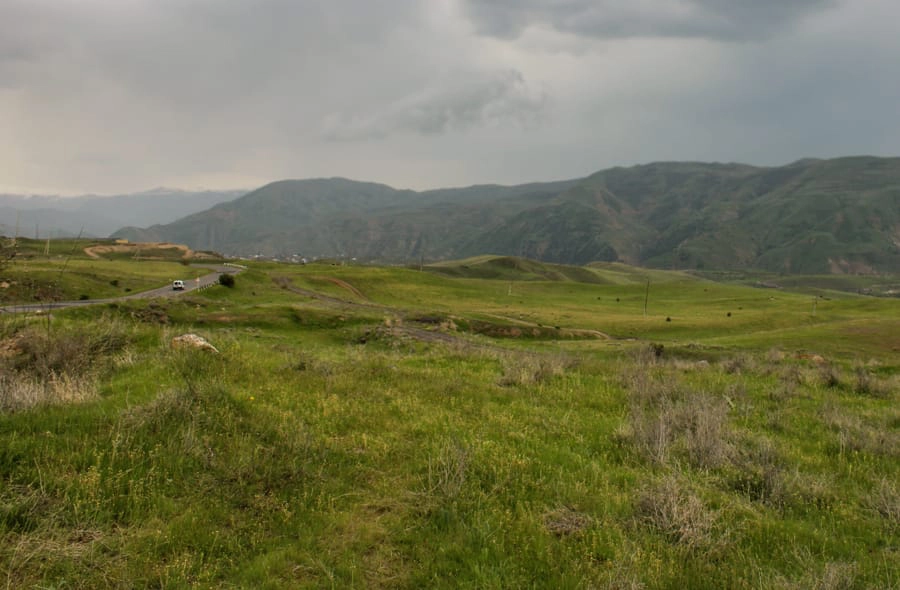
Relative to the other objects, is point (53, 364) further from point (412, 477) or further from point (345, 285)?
point (345, 285)

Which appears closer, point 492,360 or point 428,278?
point 492,360

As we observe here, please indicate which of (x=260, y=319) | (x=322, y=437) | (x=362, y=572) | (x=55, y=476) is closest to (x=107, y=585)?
(x=55, y=476)

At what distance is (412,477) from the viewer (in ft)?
26.6

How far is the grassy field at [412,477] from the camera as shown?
592cm

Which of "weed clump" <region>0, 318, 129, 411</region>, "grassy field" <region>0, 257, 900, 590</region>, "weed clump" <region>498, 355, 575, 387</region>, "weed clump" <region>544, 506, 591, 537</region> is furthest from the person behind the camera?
"weed clump" <region>498, 355, 575, 387</region>

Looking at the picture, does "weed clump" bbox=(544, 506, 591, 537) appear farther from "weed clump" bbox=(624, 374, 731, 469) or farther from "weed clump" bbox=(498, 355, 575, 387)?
"weed clump" bbox=(498, 355, 575, 387)

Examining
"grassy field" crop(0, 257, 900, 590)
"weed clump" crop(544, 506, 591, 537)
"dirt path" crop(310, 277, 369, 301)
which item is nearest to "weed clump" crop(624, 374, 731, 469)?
"grassy field" crop(0, 257, 900, 590)

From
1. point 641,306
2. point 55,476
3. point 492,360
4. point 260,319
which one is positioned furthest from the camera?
point 641,306

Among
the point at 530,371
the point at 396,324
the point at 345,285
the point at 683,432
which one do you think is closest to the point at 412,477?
the point at 683,432

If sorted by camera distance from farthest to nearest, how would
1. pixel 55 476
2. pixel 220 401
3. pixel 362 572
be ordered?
1. pixel 220 401
2. pixel 55 476
3. pixel 362 572

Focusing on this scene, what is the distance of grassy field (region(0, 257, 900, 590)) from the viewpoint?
5.92 meters

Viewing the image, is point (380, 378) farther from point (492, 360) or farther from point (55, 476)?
point (55, 476)

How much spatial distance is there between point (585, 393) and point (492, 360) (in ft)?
20.1

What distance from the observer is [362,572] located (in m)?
5.90
